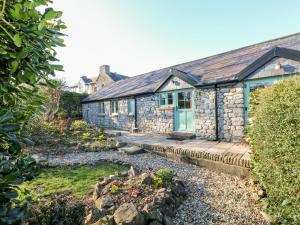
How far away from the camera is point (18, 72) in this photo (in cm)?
128

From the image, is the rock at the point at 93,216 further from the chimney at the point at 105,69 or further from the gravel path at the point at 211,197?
the chimney at the point at 105,69

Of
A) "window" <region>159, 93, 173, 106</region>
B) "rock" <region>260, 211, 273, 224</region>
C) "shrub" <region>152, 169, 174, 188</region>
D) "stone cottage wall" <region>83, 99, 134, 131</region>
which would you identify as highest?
"window" <region>159, 93, 173, 106</region>

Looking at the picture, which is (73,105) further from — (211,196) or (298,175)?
(298,175)

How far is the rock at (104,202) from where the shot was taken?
386 cm

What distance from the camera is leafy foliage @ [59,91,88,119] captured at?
21234mm

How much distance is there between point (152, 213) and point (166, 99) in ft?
30.7

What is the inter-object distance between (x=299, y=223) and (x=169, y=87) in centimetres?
971

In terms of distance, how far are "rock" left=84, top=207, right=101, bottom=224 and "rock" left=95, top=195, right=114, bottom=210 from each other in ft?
0.66

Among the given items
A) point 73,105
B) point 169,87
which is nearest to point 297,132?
point 169,87

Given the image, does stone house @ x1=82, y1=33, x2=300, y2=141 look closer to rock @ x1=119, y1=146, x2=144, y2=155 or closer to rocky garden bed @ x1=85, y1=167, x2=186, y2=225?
rock @ x1=119, y1=146, x2=144, y2=155

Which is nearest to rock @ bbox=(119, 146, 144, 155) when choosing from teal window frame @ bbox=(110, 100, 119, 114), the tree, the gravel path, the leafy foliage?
the gravel path

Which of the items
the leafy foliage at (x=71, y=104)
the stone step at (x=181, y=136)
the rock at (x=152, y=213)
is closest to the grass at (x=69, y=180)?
the rock at (x=152, y=213)

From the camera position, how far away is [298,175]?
293 cm

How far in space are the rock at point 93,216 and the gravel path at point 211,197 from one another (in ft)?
4.47
